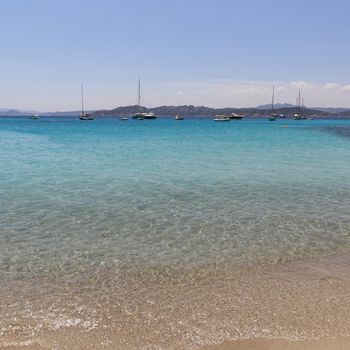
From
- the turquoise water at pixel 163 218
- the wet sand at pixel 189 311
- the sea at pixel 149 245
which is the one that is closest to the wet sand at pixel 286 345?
the wet sand at pixel 189 311

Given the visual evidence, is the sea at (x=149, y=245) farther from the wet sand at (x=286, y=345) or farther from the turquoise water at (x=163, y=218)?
the wet sand at (x=286, y=345)

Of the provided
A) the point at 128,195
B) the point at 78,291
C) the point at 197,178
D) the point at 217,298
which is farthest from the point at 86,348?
the point at 197,178

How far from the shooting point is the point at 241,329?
682 cm

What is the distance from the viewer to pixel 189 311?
747 cm

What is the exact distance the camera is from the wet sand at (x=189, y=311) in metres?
6.48

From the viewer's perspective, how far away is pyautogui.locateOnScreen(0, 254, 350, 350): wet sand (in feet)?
21.3

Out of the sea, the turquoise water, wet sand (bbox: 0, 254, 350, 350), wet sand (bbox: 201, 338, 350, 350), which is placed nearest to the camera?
wet sand (bbox: 201, 338, 350, 350)

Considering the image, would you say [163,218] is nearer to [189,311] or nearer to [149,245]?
[149,245]

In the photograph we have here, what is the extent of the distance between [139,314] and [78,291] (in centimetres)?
167

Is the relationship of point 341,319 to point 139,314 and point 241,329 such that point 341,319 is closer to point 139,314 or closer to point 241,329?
point 241,329

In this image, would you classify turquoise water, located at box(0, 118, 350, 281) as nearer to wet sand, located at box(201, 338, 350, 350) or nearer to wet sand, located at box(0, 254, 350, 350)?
wet sand, located at box(0, 254, 350, 350)

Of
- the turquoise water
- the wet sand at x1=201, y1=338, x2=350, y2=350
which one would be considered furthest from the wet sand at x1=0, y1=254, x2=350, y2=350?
the turquoise water

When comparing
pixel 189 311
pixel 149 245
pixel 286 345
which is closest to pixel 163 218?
pixel 149 245

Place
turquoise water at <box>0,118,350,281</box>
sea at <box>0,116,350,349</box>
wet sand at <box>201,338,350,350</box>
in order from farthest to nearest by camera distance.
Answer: turquoise water at <box>0,118,350,281</box>
sea at <box>0,116,350,349</box>
wet sand at <box>201,338,350,350</box>
